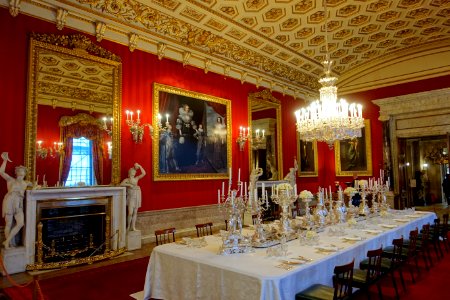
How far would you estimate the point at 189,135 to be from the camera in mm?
8086

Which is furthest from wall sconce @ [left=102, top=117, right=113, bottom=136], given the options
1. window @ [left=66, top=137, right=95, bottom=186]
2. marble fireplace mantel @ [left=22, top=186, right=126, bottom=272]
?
marble fireplace mantel @ [left=22, top=186, right=126, bottom=272]

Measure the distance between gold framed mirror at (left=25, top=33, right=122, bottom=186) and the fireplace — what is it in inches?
16.9

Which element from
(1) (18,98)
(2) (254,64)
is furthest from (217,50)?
(1) (18,98)

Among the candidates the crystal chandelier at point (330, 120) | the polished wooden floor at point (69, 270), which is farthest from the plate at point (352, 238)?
the polished wooden floor at point (69, 270)

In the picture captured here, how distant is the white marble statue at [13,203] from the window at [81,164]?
847 millimetres

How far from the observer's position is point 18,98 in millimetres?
5469

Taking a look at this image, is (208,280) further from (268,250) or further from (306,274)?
(306,274)

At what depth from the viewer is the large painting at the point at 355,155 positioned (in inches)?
466

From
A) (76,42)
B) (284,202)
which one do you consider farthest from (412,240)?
(76,42)

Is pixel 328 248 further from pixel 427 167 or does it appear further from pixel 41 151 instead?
pixel 427 167

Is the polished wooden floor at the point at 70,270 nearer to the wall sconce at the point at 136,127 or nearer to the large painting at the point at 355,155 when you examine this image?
the wall sconce at the point at 136,127

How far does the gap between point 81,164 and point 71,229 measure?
1.22 m

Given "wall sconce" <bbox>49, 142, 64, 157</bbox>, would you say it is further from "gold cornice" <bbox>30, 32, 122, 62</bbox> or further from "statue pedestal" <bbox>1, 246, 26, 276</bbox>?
"gold cornice" <bbox>30, 32, 122, 62</bbox>

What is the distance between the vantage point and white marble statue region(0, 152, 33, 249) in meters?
4.93
